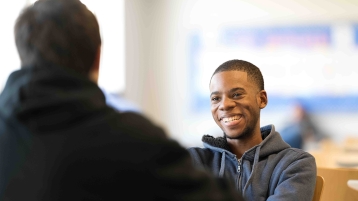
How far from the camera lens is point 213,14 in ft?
21.1

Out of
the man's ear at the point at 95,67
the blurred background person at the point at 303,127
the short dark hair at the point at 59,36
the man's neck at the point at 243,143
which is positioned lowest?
the blurred background person at the point at 303,127

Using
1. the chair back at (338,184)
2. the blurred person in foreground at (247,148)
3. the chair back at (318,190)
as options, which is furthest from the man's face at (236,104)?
the chair back at (338,184)

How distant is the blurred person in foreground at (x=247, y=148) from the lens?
1.44 meters

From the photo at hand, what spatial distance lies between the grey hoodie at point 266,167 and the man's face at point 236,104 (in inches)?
2.8

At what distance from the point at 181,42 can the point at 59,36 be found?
19.4ft

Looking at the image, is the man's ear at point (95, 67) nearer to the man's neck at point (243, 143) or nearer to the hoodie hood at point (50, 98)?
the hoodie hood at point (50, 98)

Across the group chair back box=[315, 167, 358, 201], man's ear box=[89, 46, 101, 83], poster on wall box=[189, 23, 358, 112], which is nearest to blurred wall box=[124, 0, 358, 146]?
poster on wall box=[189, 23, 358, 112]

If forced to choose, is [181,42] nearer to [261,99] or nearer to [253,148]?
[261,99]

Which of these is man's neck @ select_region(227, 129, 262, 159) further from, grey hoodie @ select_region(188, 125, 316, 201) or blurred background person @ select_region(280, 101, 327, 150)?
blurred background person @ select_region(280, 101, 327, 150)

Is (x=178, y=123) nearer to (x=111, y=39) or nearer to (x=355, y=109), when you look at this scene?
(x=111, y=39)

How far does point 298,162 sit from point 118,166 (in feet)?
2.90

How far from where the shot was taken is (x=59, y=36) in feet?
2.50

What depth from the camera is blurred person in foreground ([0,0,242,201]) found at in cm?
69

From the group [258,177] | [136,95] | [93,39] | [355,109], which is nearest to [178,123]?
[136,95]
